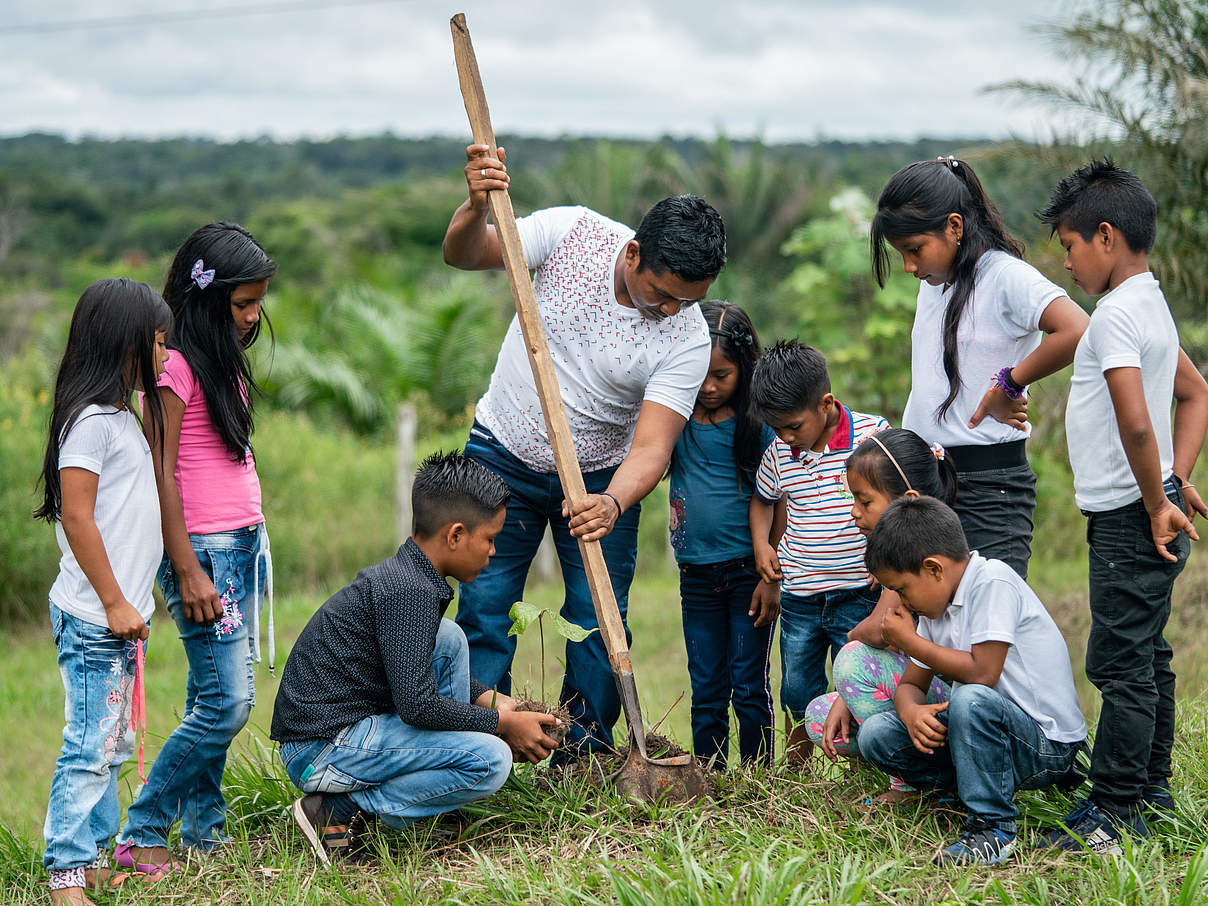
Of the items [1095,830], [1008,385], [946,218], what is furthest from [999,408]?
[1095,830]

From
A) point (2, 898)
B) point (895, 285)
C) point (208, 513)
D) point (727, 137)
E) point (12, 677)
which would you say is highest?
point (727, 137)

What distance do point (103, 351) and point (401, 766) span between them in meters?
1.44

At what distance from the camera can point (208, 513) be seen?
3.61 meters

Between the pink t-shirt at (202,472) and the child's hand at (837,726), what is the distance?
1900mm

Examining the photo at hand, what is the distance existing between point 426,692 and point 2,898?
56.6 inches

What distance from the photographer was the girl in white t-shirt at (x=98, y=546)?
3213 millimetres

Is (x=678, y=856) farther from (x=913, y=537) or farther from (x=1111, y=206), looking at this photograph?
(x=1111, y=206)

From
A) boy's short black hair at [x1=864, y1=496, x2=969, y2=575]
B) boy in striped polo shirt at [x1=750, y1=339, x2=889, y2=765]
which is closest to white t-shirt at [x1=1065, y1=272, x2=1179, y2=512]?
boy's short black hair at [x1=864, y1=496, x2=969, y2=575]

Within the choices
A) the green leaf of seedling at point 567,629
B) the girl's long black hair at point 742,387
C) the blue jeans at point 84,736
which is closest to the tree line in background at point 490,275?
the girl's long black hair at point 742,387

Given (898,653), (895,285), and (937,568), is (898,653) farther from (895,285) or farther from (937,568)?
(895,285)

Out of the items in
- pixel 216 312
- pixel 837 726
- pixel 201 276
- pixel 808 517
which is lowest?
pixel 837 726

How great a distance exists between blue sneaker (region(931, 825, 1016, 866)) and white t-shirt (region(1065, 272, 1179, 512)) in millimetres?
934

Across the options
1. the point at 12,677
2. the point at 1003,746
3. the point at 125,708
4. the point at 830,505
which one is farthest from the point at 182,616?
the point at 12,677

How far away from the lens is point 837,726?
3.63m
